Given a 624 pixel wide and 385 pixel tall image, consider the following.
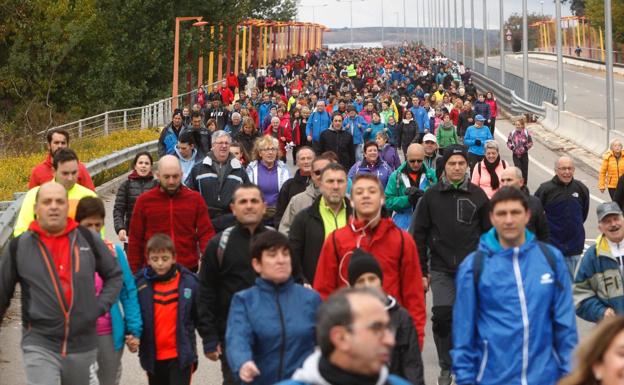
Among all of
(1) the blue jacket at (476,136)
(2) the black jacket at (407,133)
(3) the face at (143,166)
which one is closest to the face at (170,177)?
(3) the face at (143,166)

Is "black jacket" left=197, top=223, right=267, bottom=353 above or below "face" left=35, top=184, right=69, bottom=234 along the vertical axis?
below

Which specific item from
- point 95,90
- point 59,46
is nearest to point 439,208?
point 95,90

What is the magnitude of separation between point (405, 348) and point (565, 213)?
21.4 ft

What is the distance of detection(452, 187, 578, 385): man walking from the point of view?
705cm

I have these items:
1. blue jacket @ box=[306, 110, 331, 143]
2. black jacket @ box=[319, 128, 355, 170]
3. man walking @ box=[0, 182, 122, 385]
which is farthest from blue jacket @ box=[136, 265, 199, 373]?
blue jacket @ box=[306, 110, 331, 143]

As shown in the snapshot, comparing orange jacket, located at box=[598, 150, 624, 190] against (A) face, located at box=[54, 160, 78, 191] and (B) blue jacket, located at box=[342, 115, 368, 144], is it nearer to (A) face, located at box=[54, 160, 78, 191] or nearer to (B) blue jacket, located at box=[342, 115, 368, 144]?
(B) blue jacket, located at box=[342, 115, 368, 144]

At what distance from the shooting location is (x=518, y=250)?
7.08 meters

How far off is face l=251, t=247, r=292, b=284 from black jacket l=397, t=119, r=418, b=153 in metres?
23.3

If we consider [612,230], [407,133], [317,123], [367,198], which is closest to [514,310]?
[367,198]

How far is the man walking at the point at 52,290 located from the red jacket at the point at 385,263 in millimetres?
1312

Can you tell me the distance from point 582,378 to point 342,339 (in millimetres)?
1030

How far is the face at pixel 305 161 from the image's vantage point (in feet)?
40.8

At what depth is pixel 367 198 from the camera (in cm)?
805

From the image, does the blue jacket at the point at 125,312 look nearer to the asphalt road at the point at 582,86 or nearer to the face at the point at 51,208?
the face at the point at 51,208
